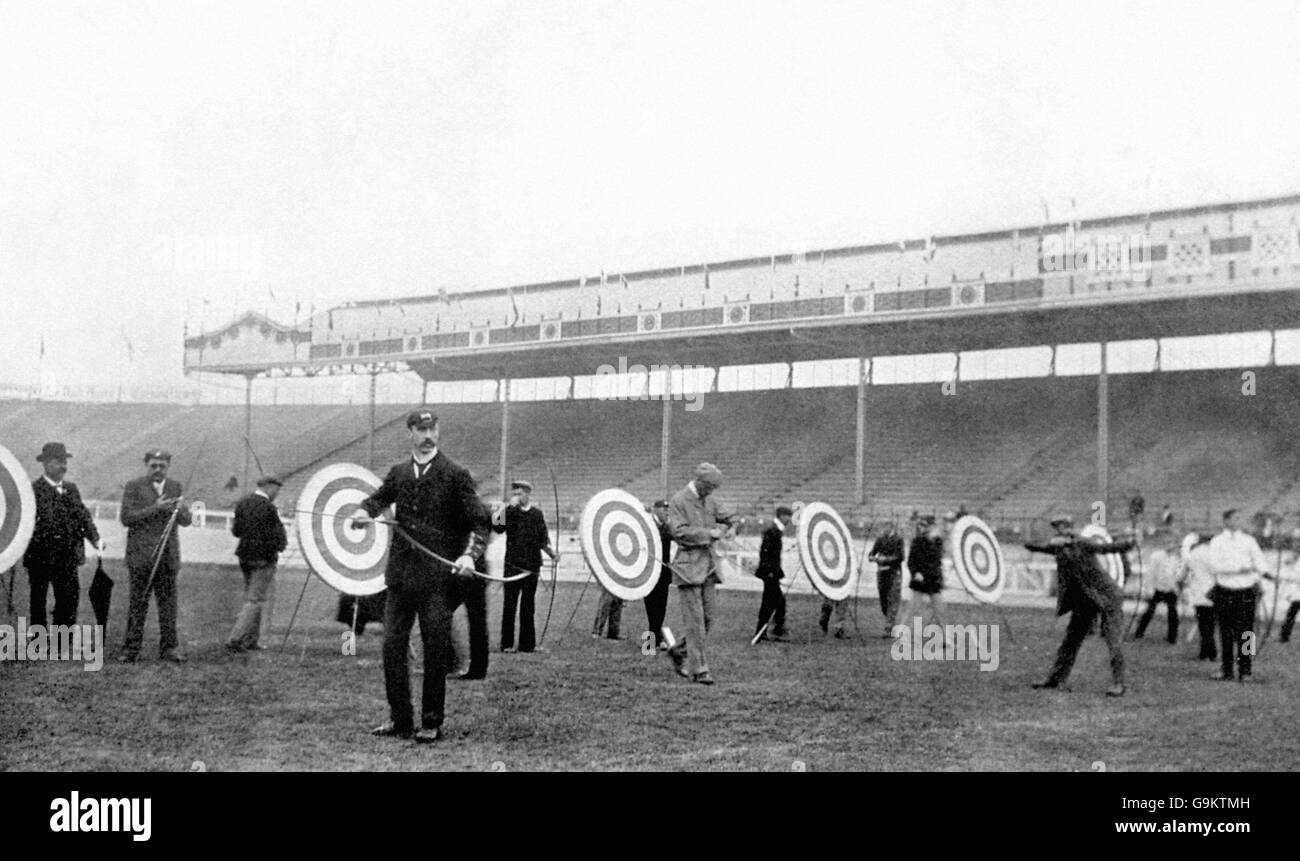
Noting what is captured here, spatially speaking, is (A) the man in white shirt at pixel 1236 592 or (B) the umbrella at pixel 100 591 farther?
(A) the man in white shirt at pixel 1236 592

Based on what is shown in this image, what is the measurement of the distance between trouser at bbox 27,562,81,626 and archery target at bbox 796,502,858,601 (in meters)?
7.17

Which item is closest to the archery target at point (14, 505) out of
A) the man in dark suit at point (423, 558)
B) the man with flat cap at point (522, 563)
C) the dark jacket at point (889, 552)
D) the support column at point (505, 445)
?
the man in dark suit at point (423, 558)

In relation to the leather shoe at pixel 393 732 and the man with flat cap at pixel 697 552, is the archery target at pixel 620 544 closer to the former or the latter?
the man with flat cap at pixel 697 552

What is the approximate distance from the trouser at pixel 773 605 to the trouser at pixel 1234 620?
4.39m

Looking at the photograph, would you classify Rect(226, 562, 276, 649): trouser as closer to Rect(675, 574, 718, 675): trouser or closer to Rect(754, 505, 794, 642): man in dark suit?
Rect(675, 574, 718, 675): trouser

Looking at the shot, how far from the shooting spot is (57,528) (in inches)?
339

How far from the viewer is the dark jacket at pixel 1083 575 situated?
Answer: 8.98 m

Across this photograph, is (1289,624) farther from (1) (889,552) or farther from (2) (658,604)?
(2) (658,604)

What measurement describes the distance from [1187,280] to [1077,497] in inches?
165

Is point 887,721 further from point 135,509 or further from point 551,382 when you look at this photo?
point 551,382

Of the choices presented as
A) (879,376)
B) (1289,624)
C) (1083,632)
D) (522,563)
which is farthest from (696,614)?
(879,376)

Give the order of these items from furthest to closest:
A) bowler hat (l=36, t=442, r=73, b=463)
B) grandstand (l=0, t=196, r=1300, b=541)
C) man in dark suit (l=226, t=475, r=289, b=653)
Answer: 1. grandstand (l=0, t=196, r=1300, b=541)
2. man in dark suit (l=226, t=475, r=289, b=653)
3. bowler hat (l=36, t=442, r=73, b=463)

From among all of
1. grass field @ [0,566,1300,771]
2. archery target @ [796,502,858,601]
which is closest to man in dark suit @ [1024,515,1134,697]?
grass field @ [0,566,1300,771]

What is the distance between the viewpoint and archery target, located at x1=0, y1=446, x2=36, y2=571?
7.53 meters
